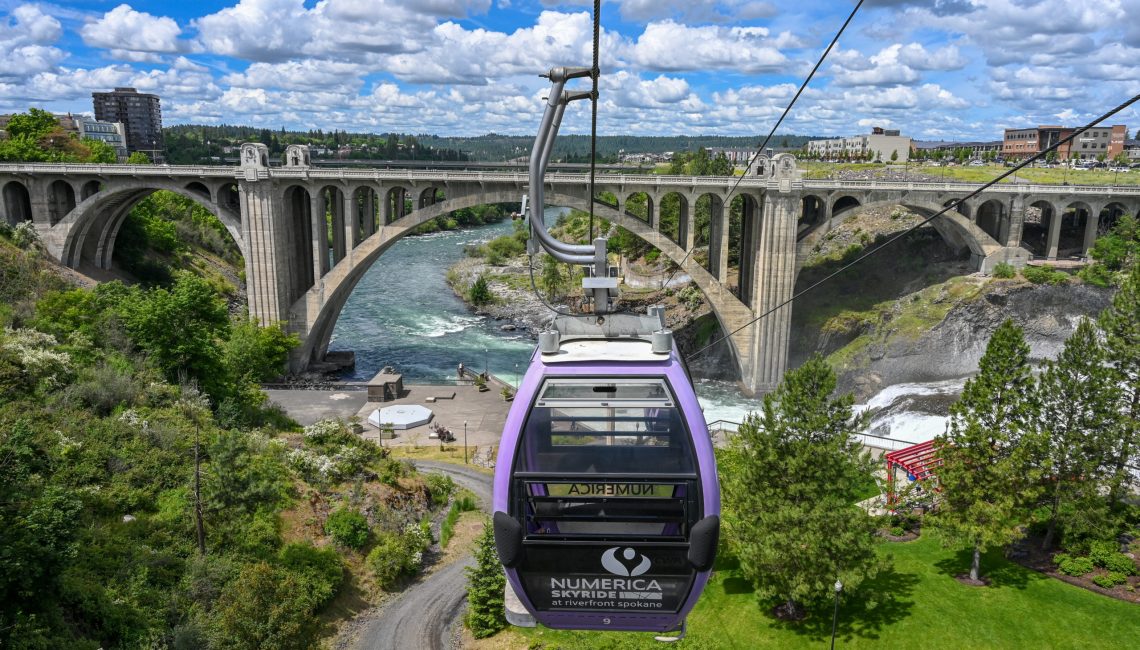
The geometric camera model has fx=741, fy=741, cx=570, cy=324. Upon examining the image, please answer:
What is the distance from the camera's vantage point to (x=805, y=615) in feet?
64.3

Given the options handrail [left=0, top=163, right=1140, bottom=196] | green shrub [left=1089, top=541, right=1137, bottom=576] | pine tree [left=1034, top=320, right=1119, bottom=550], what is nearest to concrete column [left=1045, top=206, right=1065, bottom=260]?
handrail [left=0, top=163, right=1140, bottom=196]

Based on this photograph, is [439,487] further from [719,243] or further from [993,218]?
[993,218]

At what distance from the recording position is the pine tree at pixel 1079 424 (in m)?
19.8

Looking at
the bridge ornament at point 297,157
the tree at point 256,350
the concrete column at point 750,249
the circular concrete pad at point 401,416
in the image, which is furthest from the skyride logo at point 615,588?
the bridge ornament at point 297,157

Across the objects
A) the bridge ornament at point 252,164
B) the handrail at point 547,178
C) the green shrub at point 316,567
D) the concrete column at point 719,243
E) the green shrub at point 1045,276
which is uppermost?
the bridge ornament at point 252,164

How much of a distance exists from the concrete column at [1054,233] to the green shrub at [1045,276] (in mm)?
1882

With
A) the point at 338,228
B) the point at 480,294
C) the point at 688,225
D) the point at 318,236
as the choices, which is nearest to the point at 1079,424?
the point at 688,225

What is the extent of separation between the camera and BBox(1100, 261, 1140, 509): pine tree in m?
19.9

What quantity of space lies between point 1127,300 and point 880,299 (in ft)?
73.1

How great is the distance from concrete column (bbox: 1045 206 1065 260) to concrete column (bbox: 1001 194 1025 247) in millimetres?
1589

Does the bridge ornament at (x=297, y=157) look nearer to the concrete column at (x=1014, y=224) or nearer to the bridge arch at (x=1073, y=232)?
the concrete column at (x=1014, y=224)

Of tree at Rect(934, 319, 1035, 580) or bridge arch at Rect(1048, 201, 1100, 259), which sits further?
bridge arch at Rect(1048, 201, 1100, 259)

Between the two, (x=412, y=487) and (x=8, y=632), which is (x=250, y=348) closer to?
(x=412, y=487)

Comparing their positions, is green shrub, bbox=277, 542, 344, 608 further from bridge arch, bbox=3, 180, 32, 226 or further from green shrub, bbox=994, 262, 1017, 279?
green shrub, bbox=994, 262, 1017, 279
